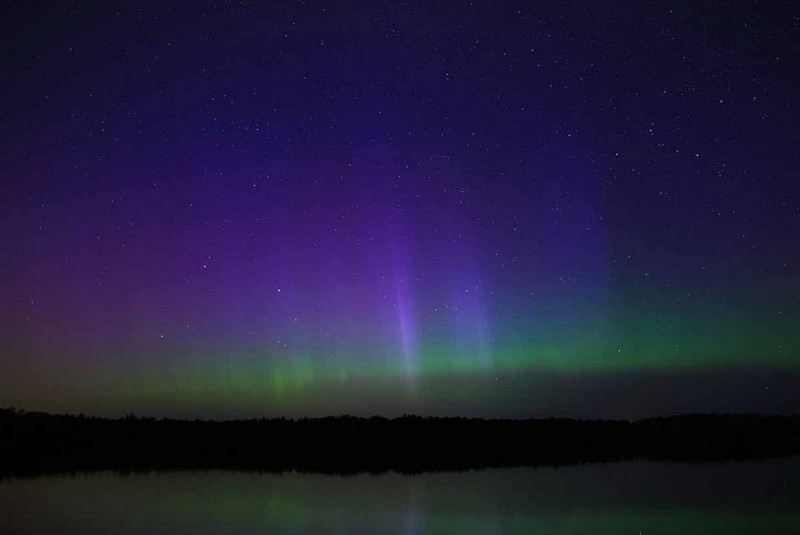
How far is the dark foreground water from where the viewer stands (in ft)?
45.7

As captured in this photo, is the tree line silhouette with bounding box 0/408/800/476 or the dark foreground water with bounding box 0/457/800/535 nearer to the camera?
the dark foreground water with bounding box 0/457/800/535

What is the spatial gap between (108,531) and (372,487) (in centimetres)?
1008

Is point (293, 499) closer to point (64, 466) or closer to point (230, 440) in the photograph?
point (64, 466)

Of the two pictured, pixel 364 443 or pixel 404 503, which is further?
pixel 364 443

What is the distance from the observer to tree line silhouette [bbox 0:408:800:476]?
1325 inches

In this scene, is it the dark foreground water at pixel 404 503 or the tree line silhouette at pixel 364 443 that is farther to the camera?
the tree line silhouette at pixel 364 443

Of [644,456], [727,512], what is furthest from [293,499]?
[644,456]

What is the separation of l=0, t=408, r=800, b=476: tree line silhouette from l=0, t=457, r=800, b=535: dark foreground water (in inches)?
241

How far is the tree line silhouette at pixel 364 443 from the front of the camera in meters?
33.7

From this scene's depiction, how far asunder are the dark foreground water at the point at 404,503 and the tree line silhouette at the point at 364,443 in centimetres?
611

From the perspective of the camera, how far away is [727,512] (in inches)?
647

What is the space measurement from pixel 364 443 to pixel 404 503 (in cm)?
2961

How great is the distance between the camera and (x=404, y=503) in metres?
17.6

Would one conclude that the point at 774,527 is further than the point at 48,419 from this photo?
No
